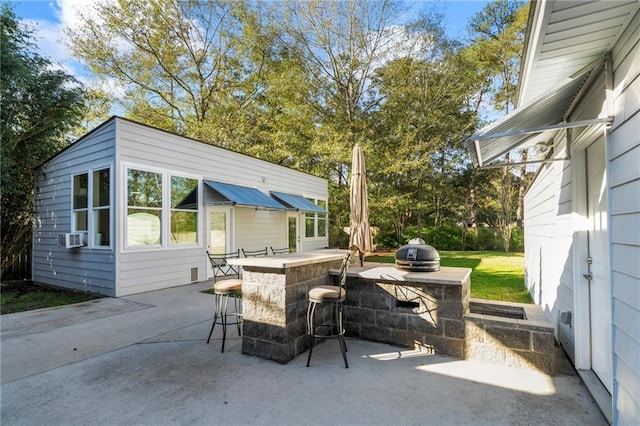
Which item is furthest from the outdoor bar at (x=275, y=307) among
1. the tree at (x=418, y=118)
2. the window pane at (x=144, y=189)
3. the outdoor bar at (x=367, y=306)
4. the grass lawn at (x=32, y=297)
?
the tree at (x=418, y=118)

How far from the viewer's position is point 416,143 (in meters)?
16.2

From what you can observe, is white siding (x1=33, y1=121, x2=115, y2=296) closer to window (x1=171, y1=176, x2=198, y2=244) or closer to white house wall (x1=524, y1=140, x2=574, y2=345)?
window (x1=171, y1=176, x2=198, y2=244)

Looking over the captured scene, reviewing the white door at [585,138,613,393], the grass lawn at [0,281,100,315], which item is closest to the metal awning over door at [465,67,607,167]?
the white door at [585,138,613,393]

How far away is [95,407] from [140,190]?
18.5ft

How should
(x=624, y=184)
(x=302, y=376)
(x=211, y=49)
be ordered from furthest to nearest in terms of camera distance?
(x=211, y=49) < (x=302, y=376) < (x=624, y=184)

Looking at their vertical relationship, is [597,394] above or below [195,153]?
below

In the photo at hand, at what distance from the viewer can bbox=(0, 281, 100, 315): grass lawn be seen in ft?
20.6

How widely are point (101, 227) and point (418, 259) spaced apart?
700cm

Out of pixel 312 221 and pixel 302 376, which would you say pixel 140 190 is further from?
pixel 312 221

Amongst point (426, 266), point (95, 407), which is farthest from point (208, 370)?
point (426, 266)

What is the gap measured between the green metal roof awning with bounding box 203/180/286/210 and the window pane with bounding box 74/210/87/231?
287cm

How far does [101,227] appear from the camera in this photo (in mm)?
7316

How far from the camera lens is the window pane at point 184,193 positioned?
8062 millimetres

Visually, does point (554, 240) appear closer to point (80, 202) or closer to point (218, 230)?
point (218, 230)
